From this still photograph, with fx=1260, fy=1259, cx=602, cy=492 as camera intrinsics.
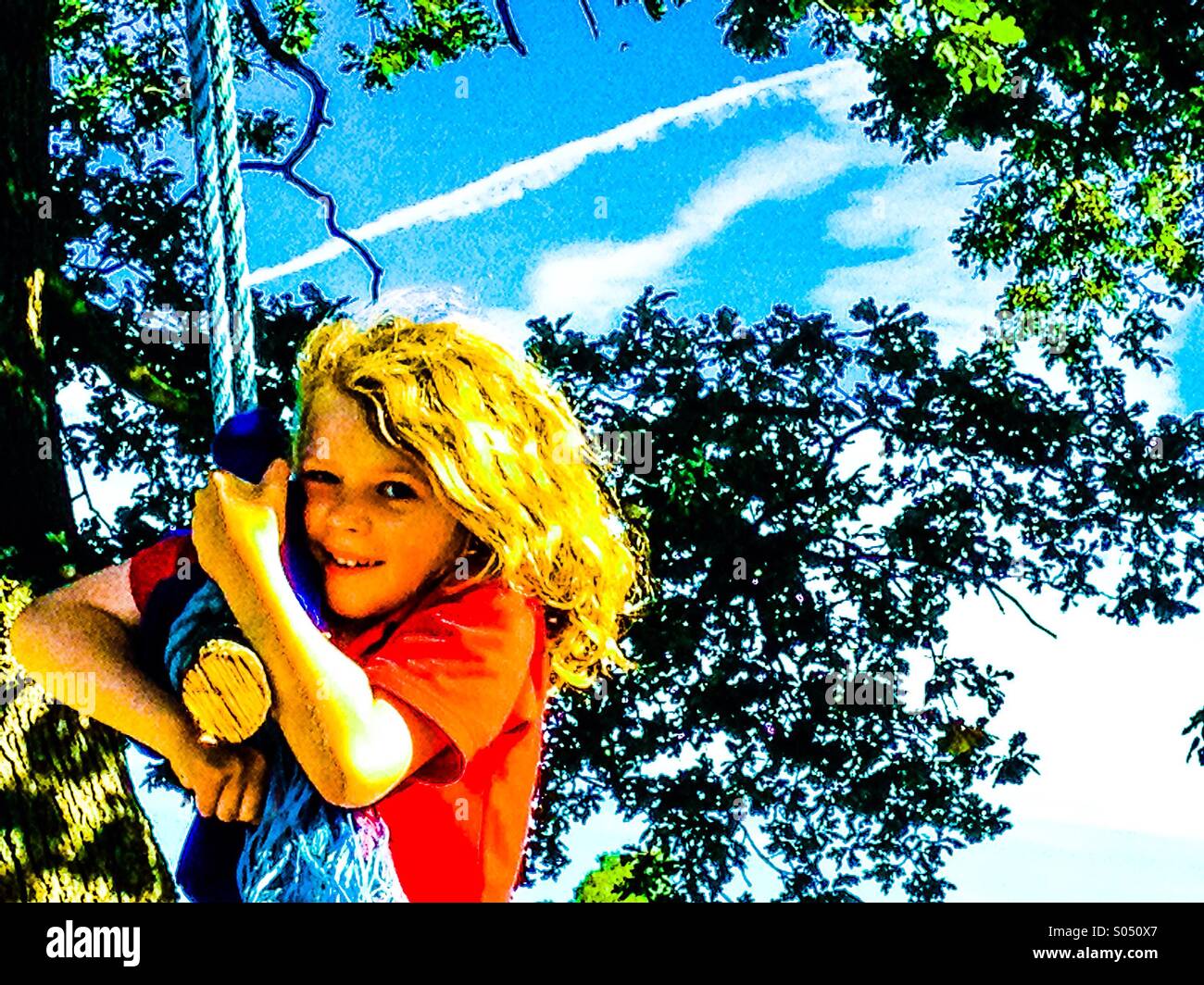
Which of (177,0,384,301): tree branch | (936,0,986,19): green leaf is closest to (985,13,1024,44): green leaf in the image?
(936,0,986,19): green leaf

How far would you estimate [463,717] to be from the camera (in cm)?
140

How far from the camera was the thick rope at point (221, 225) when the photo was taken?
5.38 ft

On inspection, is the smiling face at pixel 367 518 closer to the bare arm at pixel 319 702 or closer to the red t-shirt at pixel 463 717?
the red t-shirt at pixel 463 717

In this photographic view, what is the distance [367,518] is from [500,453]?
19cm

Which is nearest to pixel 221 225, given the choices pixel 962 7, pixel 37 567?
pixel 37 567

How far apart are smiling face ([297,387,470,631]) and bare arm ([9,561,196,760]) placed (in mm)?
236

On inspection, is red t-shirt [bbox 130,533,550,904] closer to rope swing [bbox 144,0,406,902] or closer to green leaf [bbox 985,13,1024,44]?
rope swing [bbox 144,0,406,902]

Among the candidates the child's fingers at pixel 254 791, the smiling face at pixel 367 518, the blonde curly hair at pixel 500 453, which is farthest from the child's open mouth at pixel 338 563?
the child's fingers at pixel 254 791

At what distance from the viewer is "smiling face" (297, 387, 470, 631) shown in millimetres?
1523

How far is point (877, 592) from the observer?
5441 mm

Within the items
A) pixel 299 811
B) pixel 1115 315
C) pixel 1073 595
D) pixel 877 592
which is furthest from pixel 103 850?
pixel 1115 315

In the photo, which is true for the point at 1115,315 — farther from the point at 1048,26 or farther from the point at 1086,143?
the point at 1048,26

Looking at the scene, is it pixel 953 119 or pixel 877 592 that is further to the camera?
pixel 877 592

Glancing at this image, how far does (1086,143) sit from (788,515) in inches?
111
